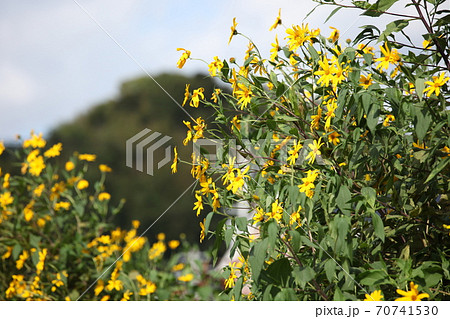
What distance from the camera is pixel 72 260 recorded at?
298 centimetres

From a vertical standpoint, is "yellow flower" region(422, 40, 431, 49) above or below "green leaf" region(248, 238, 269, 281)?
above

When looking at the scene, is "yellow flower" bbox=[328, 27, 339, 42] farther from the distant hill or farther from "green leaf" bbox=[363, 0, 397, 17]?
the distant hill

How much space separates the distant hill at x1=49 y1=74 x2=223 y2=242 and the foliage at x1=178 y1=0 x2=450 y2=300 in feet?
7.79

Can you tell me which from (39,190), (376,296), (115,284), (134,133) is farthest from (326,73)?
(134,133)

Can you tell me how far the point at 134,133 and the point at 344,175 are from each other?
139 inches

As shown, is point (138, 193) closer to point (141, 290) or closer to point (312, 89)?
point (141, 290)

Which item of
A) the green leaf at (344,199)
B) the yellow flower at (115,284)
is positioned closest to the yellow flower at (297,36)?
the green leaf at (344,199)

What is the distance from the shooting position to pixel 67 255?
9.57 feet

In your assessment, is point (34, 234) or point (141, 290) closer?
point (141, 290)

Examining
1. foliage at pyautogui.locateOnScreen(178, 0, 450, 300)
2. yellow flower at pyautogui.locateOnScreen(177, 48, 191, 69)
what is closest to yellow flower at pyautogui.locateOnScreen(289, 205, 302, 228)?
foliage at pyautogui.locateOnScreen(178, 0, 450, 300)

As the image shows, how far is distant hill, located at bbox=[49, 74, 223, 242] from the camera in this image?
14.8 feet

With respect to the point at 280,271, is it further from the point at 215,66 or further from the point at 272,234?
the point at 215,66

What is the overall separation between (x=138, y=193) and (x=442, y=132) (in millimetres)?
3786

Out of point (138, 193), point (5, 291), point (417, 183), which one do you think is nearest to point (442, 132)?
point (417, 183)
